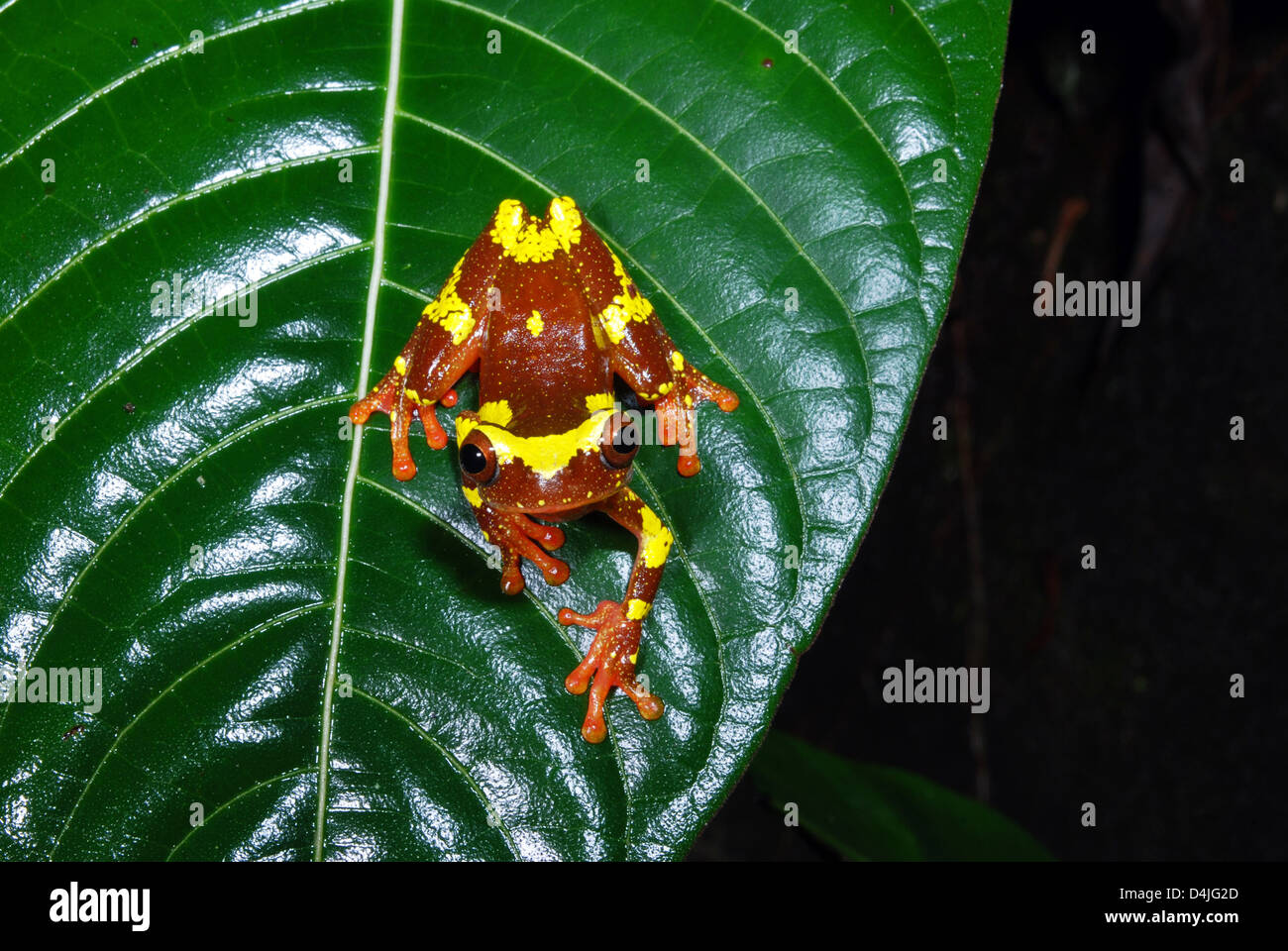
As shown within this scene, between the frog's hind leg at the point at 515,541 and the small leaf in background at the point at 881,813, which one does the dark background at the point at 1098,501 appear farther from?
the frog's hind leg at the point at 515,541

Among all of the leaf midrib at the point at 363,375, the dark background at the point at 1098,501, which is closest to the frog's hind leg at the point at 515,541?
the leaf midrib at the point at 363,375

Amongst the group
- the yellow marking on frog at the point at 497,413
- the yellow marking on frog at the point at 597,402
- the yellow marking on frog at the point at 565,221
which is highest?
the yellow marking on frog at the point at 565,221

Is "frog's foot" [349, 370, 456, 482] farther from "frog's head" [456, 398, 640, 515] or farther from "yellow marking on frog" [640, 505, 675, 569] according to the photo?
"yellow marking on frog" [640, 505, 675, 569]

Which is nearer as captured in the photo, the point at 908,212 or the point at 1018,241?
the point at 908,212

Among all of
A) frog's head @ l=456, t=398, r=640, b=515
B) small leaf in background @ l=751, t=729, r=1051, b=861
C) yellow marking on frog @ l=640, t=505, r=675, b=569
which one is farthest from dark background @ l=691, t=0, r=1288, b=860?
yellow marking on frog @ l=640, t=505, r=675, b=569

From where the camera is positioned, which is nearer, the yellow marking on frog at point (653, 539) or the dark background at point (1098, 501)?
the yellow marking on frog at point (653, 539)

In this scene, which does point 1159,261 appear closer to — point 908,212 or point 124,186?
point 908,212
